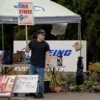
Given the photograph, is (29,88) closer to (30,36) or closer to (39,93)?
(39,93)

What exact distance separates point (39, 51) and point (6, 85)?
4.56 ft

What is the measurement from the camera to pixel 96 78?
15461mm

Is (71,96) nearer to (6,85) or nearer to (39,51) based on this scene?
(39,51)

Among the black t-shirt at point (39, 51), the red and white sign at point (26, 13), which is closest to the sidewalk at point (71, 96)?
the black t-shirt at point (39, 51)

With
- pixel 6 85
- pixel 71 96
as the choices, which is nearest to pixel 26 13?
pixel 6 85

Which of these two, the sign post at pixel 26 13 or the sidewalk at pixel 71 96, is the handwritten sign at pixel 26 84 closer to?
the sidewalk at pixel 71 96

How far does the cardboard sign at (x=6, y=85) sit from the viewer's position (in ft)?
36.9

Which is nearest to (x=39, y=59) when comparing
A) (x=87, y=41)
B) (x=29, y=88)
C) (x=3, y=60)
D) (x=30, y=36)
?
(x=29, y=88)

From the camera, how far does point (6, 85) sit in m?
11.5

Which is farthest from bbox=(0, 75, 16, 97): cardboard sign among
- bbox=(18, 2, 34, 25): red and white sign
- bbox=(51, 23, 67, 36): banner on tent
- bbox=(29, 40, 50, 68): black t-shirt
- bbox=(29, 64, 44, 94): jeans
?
bbox=(51, 23, 67, 36): banner on tent

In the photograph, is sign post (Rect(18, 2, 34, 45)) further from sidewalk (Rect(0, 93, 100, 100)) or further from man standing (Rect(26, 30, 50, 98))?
sidewalk (Rect(0, 93, 100, 100))

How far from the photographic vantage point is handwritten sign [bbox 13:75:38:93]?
1171 centimetres

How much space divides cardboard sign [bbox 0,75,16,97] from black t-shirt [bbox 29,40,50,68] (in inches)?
34.0

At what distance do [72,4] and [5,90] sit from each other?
32.1 feet
